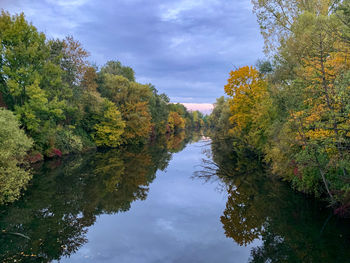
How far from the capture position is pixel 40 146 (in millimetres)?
31234

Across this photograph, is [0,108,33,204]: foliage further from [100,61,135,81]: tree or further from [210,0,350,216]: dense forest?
[100,61,135,81]: tree

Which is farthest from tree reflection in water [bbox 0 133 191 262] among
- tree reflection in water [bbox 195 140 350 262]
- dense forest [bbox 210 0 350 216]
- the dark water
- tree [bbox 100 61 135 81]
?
tree [bbox 100 61 135 81]

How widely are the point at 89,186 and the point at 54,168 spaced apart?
924 centimetres

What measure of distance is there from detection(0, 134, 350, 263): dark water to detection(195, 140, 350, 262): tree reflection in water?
0.13ft

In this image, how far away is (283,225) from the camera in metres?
13.1

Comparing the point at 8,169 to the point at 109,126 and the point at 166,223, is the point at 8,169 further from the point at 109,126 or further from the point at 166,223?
the point at 109,126

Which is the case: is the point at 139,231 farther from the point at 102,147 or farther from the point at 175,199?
the point at 102,147

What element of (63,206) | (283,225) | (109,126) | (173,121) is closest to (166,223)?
(283,225)

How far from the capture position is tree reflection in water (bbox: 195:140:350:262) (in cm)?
1034

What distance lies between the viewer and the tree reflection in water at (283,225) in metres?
10.3

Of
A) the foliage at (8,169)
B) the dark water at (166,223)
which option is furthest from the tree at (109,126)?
the foliage at (8,169)

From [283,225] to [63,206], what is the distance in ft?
41.8

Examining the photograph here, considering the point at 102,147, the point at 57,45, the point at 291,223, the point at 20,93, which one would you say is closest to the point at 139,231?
the point at 291,223

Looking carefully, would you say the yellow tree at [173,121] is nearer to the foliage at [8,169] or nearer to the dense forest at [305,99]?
the dense forest at [305,99]
